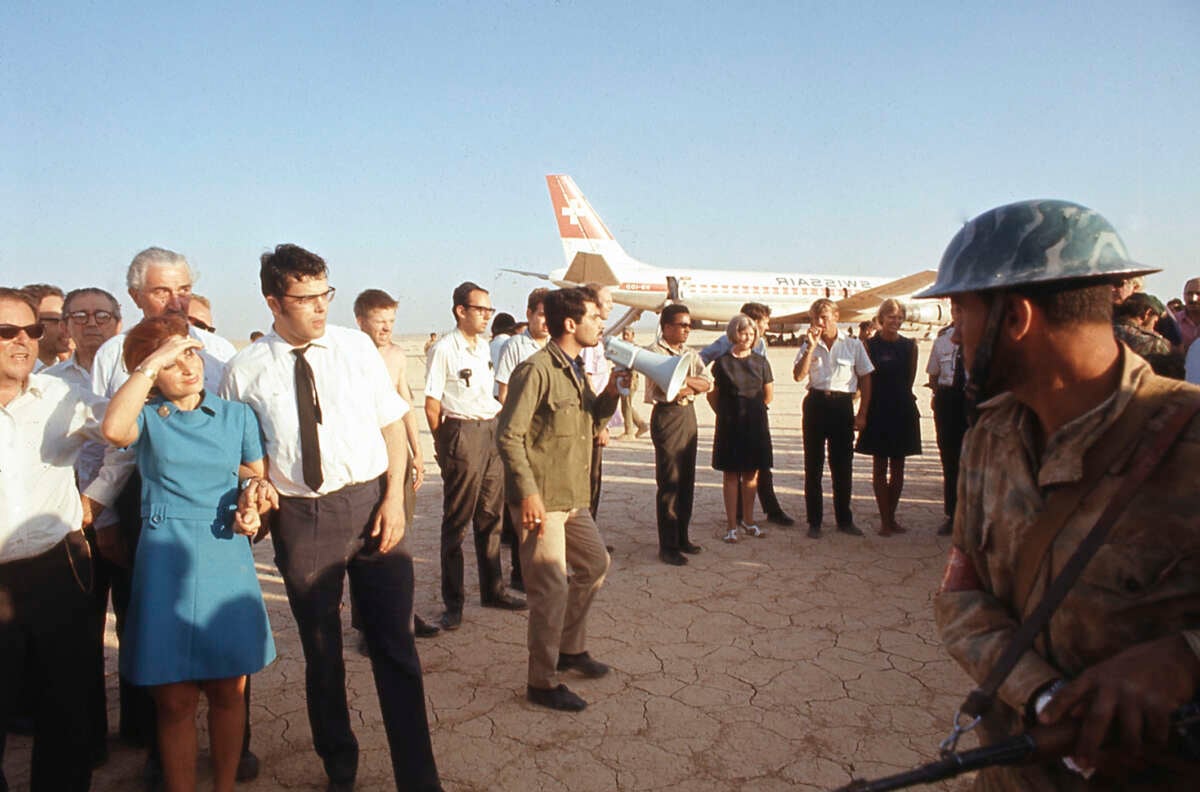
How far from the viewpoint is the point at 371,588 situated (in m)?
2.93

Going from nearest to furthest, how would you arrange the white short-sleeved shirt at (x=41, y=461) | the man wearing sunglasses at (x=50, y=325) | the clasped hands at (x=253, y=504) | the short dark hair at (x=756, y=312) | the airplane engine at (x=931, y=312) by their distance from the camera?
the white short-sleeved shirt at (x=41, y=461) → the clasped hands at (x=253, y=504) → the man wearing sunglasses at (x=50, y=325) → the short dark hair at (x=756, y=312) → the airplane engine at (x=931, y=312)

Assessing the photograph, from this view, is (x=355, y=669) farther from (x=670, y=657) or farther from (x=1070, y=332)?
(x=1070, y=332)

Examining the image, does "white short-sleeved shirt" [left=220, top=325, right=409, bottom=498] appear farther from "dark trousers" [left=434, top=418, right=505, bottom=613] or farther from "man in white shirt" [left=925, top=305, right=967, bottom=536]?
"man in white shirt" [left=925, top=305, right=967, bottom=536]

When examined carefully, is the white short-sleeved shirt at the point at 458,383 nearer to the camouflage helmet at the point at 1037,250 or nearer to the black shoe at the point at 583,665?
the black shoe at the point at 583,665

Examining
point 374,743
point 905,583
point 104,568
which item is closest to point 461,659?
point 374,743

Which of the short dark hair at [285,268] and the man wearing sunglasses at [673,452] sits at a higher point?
the short dark hair at [285,268]

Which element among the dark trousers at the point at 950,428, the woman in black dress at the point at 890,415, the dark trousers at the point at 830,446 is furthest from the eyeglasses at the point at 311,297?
the dark trousers at the point at 950,428

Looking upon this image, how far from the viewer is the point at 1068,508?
4.33 feet

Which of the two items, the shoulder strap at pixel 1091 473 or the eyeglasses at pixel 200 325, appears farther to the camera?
the eyeglasses at pixel 200 325

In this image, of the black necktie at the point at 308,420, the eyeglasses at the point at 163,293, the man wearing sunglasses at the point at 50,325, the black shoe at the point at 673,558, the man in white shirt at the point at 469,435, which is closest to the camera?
the black necktie at the point at 308,420

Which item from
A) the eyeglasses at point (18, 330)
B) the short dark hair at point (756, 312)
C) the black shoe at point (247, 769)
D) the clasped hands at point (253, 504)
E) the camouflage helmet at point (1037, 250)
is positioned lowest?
the black shoe at point (247, 769)

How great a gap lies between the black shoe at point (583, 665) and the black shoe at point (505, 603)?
1068mm

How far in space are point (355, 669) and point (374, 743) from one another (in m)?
0.81

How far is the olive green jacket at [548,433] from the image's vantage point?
140 inches
